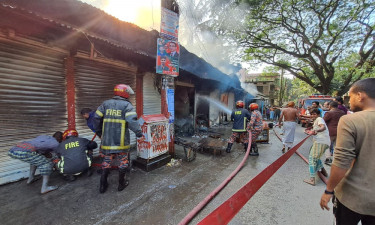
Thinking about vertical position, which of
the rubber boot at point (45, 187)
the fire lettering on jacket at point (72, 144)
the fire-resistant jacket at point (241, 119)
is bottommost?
the rubber boot at point (45, 187)

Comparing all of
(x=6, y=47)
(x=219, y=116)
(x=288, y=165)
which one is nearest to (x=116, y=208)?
(x=6, y=47)

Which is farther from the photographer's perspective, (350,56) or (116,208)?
(350,56)

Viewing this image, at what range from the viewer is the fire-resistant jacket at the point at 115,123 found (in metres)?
3.15

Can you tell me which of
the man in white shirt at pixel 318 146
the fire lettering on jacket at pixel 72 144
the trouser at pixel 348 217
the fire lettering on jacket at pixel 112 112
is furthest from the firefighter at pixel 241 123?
the fire lettering on jacket at pixel 72 144

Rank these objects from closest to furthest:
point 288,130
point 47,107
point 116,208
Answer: point 116,208 < point 47,107 < point 288,130

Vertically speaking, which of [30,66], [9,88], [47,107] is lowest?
[47,107]

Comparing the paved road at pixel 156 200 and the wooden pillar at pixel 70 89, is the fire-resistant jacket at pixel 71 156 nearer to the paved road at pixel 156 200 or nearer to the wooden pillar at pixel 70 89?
the paved road at pixel 156 200

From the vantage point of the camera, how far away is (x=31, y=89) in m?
3.58

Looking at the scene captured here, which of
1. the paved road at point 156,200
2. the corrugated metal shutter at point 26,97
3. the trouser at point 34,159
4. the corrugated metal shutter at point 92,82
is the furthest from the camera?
the corrugated metal shutter at point 92,82

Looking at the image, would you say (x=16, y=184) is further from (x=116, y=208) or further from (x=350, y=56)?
(x=350, y=56)

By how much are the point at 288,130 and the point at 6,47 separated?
7642 millimetres

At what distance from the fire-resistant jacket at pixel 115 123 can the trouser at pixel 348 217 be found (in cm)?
288

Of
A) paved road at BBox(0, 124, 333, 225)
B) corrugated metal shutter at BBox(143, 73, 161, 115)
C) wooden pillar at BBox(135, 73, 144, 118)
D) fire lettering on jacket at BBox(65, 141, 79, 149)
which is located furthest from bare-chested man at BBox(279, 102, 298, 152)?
fire lettering on jacket at BBox(65, 141, 79, 149)

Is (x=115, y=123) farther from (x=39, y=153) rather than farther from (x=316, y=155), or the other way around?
(x=316, y=155)
